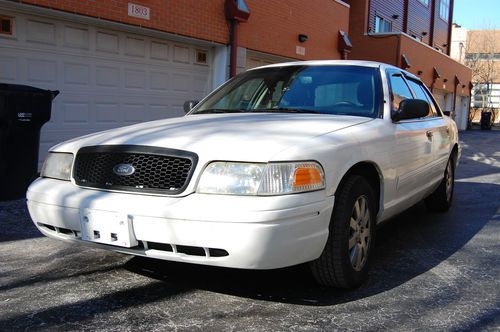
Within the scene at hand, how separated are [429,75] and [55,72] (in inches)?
814

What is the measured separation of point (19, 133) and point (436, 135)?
4618mm

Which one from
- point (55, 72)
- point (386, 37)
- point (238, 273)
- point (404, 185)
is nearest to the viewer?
point (238, 273)

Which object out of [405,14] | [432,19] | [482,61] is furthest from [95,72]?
[482,61]

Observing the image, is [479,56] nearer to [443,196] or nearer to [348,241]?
[443,196]

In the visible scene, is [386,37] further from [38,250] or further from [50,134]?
[38,250]

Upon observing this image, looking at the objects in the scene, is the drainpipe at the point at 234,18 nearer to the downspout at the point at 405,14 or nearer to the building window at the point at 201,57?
the building window at the point at 201,57

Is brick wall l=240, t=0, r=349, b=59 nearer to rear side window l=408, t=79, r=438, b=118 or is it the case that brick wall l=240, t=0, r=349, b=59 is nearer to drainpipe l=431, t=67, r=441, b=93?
rear side window l=408, t=79, r=438, b=118

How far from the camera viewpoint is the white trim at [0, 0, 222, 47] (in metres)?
7.03

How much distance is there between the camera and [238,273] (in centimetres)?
379

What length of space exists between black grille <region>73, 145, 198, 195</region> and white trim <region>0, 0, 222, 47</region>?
183 inches

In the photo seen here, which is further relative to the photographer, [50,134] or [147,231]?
[50,134]

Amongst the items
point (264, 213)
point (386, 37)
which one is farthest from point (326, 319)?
point (386, 37)

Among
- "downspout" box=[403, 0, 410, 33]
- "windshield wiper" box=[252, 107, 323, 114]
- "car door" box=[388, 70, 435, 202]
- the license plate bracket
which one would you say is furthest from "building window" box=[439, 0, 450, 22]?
the license plate bracket

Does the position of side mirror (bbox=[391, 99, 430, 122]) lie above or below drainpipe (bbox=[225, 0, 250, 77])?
below
